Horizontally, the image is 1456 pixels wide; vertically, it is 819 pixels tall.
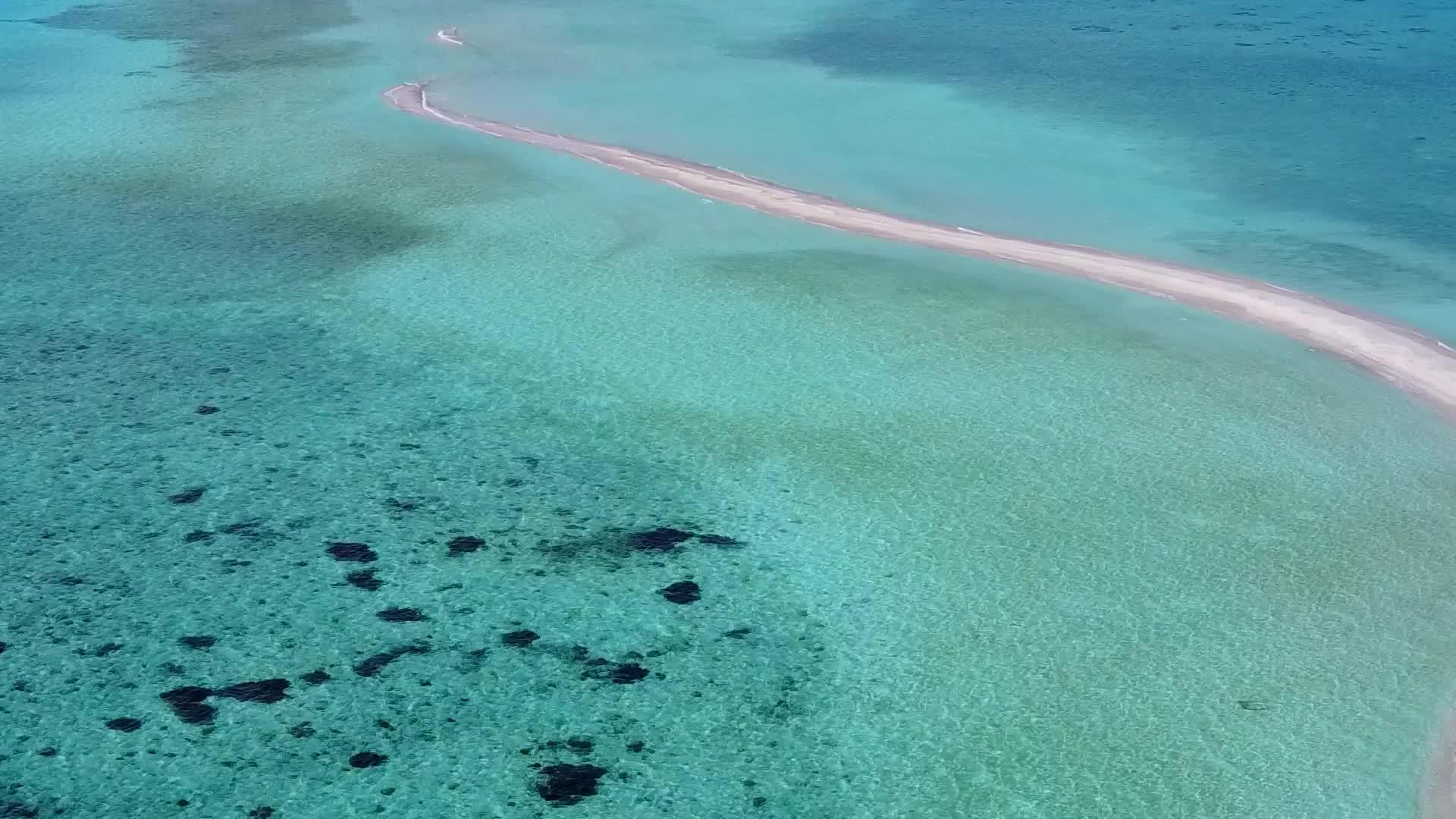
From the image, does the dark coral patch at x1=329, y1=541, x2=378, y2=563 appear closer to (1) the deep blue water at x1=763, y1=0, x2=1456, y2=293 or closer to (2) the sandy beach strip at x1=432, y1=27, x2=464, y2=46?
(1) the deep blue water at x1=763, y1=0, x2=1456, y2=293

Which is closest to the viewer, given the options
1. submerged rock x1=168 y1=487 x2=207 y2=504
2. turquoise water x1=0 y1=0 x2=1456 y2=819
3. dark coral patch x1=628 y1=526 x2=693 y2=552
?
turquoise water x1=0 y1=0 x2=1456 y2=819

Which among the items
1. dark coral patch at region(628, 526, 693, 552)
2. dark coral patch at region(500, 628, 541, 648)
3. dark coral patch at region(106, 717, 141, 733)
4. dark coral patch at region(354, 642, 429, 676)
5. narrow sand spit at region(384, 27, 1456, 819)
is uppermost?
narrow sand spit at region(384, 27, 1456, 819)

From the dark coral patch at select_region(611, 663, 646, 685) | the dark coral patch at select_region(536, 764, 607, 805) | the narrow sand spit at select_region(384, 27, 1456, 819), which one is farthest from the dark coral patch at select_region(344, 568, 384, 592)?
the narrow sand spit at select_region(384, 27, 1456, 819)

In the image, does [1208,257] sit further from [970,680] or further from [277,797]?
[277,797]

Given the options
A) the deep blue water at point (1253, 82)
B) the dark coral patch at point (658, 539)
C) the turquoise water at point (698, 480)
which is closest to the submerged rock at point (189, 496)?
the turquoise water at point (698, 480)

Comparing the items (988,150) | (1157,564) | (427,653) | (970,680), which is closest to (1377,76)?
(988,150)

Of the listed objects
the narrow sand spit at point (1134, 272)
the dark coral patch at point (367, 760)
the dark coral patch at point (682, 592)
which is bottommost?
the dark coral patch at point (367, 760)

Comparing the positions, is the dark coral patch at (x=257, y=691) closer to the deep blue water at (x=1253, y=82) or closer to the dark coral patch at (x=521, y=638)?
the dark coral patch at (x=521, y=638)
